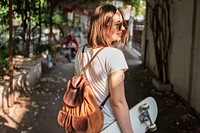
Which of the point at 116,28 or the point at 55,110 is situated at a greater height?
the point at 116,28

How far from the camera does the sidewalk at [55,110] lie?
4430 mm

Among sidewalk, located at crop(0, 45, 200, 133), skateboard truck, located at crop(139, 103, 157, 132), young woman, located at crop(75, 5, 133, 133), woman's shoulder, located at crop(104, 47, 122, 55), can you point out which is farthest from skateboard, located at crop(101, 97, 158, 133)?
sidewalk, located at crop(0, 45, 200, 133)

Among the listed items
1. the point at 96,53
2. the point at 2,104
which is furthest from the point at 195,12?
the point at 96,53

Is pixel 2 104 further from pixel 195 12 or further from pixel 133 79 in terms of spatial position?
pixel 133 79

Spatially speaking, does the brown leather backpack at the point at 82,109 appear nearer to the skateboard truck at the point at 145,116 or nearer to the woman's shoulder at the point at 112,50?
the woman's shoulder at the point at 112,50

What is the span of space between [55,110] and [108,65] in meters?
3.57

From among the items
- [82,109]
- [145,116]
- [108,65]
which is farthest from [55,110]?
[108,65]

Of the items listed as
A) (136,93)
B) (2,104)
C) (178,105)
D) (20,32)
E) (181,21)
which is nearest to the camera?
(2,104)

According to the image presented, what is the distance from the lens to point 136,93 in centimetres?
659

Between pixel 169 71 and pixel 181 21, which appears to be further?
pixel 169 71

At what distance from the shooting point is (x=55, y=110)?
526cm

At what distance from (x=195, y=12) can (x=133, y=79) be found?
3.32m

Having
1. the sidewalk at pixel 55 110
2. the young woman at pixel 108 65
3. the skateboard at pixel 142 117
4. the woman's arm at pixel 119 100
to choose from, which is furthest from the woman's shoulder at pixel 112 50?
the sidewalk at pixel 55 110

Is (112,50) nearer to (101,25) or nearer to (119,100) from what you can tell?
(101,25)
